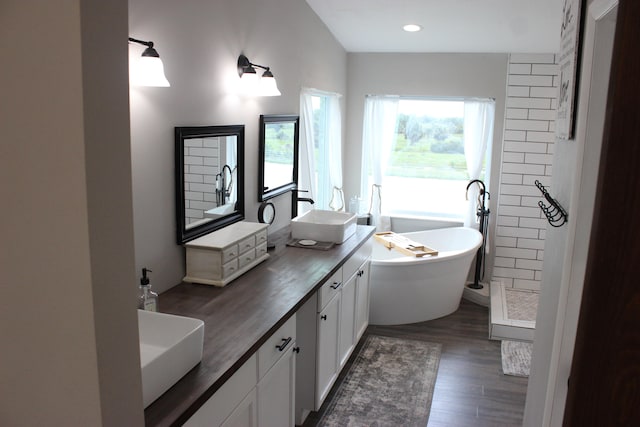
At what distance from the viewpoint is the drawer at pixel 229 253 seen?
99.1 inches

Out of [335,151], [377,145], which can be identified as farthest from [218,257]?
[377,145]

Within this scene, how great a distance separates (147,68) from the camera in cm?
207

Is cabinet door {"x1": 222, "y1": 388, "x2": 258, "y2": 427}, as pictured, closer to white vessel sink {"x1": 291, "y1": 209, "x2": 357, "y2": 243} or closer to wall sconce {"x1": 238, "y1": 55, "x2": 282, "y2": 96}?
white vessel sink {"x1": 291, "y1": 209, "x2": 357, "y2": 243}

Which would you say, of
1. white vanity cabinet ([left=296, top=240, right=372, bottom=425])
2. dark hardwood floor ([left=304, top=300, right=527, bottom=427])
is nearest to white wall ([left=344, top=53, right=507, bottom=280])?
dark hardwood floor ([left=304, top=300, right=527, bottom=427])

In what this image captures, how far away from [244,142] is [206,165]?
19.3 inches

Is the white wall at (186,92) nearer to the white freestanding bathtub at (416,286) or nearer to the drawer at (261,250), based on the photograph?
the drawer at (261,250)

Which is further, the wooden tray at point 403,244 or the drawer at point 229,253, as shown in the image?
the wooden tray at point 403,244

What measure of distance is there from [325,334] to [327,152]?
2436 mm

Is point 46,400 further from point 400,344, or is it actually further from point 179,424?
point 400,344

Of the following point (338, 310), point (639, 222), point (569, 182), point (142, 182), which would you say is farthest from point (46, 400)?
point (338, 310)

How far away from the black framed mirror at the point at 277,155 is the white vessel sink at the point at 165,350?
1.76m

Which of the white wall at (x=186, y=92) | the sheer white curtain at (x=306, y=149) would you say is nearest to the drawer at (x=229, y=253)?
the white wall at (x=186, y=92)

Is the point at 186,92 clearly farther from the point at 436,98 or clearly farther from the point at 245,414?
the point at 436,98

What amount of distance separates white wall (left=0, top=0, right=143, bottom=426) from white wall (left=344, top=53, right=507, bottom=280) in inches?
176
